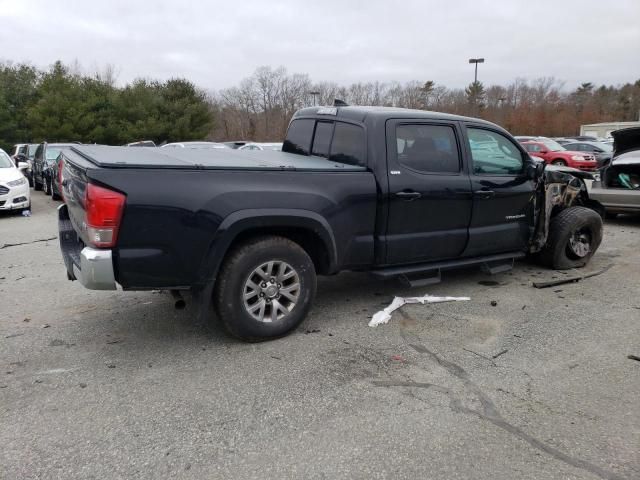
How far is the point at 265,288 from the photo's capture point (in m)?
3.95

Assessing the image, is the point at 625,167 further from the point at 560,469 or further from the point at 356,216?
the point at 560,469

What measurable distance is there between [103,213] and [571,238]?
544 cm

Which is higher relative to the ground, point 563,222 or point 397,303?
point 563,222

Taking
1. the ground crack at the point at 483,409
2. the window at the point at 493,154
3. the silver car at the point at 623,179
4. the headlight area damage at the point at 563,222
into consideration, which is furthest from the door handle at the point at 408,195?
the silver car at the point at 623,179

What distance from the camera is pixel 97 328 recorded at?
434 cm

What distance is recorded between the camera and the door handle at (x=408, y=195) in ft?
14.6

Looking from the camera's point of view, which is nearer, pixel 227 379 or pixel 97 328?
pixel 227 379

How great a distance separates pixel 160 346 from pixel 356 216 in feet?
6.39

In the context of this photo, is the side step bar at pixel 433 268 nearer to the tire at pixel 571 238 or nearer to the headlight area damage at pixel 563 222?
the headlight area damage at pixel 563 222

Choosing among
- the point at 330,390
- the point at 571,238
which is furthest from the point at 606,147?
the point at 330,390

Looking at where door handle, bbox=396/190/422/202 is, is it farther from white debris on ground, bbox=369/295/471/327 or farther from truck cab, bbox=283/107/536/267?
white debris on ground, bbox=369/295/471/327

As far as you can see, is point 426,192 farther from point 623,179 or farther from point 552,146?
point 552,146

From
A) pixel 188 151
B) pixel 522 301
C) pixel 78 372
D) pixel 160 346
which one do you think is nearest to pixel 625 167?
pixel 522 301

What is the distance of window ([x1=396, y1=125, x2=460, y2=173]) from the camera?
461cm
